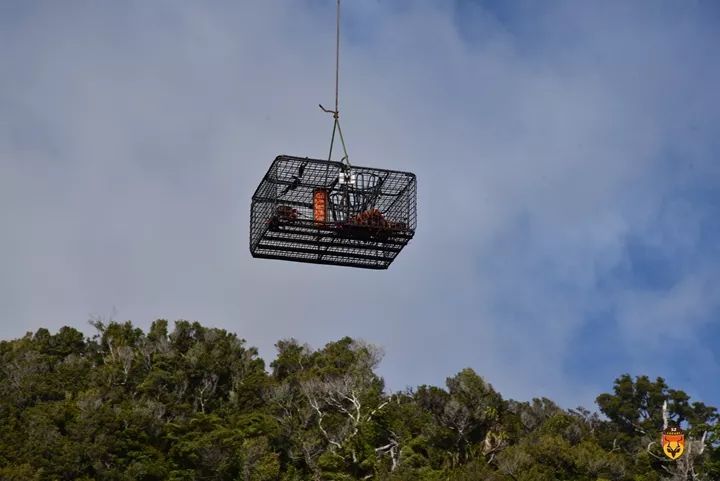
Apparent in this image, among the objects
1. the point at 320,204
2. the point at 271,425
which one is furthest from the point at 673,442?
the point at 320,204

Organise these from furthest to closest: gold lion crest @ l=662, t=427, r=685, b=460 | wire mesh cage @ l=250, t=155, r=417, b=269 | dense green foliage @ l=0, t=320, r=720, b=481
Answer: dense green foliage @ l=0, t=320, r=720, b=481, gold lion crest @ l=662, t=427, r=685, b=460, wire mesh cage @ l=250, t=155, r=417, b=269

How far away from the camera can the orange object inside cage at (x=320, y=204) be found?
61.8 feet

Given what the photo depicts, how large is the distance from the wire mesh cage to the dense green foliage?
22.7m

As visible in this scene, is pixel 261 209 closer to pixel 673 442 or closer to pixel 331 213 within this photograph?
pixel 331 213

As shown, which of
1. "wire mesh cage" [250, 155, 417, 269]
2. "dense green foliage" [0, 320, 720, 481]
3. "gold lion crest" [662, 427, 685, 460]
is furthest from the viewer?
"dense green foliage" [0, 320, 720, 481]

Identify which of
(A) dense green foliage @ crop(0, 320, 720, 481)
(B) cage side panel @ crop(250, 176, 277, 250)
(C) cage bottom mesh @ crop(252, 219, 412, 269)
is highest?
(A) dense green foliage @ crop(0, 320, 720, 481)

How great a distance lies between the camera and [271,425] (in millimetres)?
49125

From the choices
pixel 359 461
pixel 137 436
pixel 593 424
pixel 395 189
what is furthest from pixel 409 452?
pixel 395 189

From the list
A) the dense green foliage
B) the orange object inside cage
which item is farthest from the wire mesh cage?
the dense green foliage

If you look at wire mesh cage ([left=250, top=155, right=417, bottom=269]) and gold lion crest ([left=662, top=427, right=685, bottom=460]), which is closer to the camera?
wire mesh cage ([left=250, top=155, right=417, bottom=269])

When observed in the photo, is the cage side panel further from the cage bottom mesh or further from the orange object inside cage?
the orange object inside cage

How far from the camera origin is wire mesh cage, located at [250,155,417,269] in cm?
1881

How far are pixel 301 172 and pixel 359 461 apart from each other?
29.8 m

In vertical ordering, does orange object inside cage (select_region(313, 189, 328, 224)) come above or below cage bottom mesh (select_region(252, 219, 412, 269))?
above
